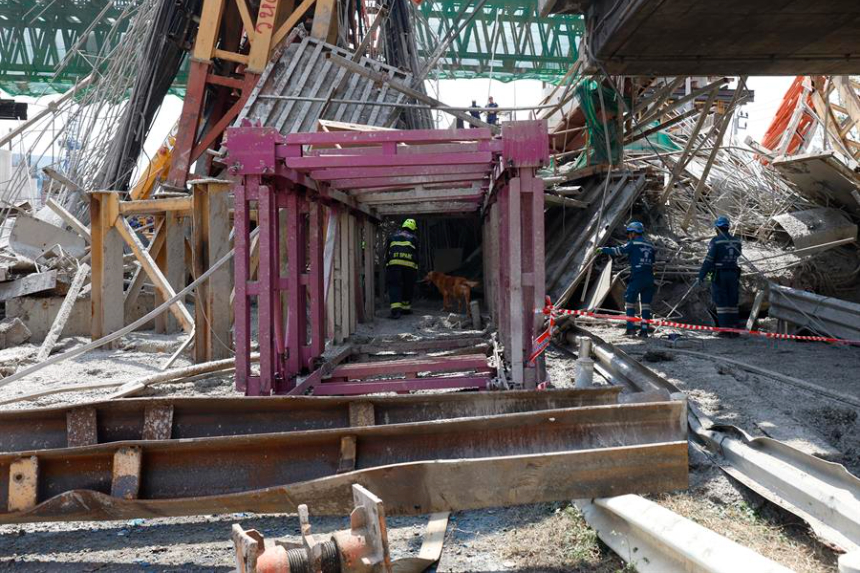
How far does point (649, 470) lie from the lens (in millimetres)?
3299

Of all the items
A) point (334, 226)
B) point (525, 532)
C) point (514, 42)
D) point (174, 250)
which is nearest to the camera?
point (525, 532)

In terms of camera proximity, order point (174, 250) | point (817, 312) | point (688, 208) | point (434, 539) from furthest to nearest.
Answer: point (688, 208)
point (174, 250)
point (817, 312)
point (434, 539)

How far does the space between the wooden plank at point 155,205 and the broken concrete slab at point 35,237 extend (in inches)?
84.0

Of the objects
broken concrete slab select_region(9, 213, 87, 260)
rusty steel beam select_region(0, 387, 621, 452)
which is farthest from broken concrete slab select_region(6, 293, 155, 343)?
rusty steel beam select_region(0, 387, 621, 452)

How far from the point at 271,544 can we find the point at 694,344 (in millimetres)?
7898

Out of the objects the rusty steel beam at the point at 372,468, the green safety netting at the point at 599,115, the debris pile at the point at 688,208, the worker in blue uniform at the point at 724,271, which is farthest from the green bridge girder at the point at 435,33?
the rusty steel beam at the point at 372,468

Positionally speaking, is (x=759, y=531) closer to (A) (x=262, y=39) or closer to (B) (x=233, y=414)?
(B) (x=233, y=414)

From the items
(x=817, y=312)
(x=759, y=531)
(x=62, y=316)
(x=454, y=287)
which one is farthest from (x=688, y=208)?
(x=62, y=316)

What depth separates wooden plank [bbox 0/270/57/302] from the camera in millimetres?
10820

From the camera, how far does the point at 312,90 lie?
11781 mm

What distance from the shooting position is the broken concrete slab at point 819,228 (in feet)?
35.0

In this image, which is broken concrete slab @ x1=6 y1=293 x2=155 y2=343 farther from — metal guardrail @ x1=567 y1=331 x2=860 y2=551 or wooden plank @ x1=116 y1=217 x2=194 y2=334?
metal guardrail @ x1=567 y1=331 x2=860 y2=551

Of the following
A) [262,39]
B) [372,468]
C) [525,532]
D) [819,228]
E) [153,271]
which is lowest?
[525,532]

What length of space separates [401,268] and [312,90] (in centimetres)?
343
